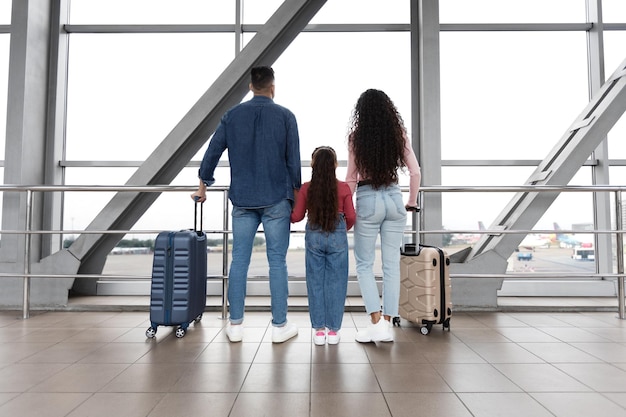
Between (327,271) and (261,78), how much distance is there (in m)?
1.10

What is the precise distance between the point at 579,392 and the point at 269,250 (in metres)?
1.47

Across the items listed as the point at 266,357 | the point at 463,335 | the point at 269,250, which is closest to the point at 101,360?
the point at 266,357

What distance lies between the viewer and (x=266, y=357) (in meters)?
1.94

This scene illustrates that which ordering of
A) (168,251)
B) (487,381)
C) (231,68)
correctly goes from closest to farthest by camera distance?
(487,381), (168,251), (231,68)

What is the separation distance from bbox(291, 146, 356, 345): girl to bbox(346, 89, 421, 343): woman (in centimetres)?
10

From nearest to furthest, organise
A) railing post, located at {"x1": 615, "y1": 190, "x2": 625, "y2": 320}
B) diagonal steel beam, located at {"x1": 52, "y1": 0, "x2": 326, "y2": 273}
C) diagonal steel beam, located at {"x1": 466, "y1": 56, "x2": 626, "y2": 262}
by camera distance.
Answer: railing post, located at {"x1": 615, "y1": 190, "x2": 625, "y2": 320} → diagonal steel beam, located at {"x1": 466, "y1": 56, "x2": 626, "y2": 262} → diagonal steel beam, located at {"x1": 52, "y1": 0, "x2": 326, "y2": 273}

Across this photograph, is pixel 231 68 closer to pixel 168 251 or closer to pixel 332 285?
pixel 168 251

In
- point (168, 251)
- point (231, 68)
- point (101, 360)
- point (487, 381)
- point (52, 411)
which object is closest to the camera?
point (52, 411)

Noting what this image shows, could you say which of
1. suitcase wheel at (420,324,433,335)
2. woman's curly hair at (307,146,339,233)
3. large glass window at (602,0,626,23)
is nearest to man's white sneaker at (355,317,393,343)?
suitcase wheel at (420,324,433,335)

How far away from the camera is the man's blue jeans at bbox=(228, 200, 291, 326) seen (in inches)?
85.6

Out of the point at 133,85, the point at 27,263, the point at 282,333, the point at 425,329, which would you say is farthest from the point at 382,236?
the point at 133,85

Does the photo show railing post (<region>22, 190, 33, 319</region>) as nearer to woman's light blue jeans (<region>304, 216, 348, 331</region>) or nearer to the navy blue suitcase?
the navy blue suitcase

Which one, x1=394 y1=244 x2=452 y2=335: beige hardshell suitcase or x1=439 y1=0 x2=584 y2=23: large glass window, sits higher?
x1=439 y1=0 x2=584 y2=23: large glass window

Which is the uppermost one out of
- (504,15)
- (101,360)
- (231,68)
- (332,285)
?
(504,15)
